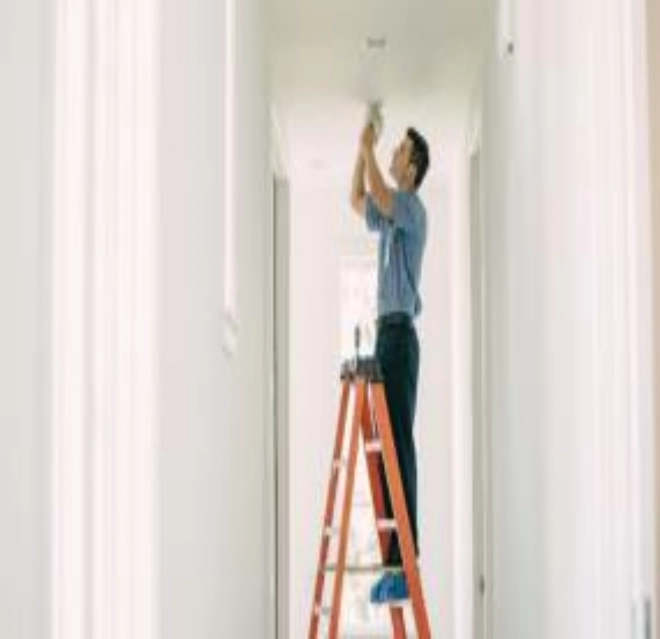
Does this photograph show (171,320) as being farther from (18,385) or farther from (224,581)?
(224,581)

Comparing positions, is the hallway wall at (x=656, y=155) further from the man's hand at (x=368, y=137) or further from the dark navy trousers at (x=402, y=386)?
the man's hand at (x=368, y=137)

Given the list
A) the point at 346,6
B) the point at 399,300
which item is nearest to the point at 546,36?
the point at 346,6

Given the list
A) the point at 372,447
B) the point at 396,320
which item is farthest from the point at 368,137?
the point at 372,447

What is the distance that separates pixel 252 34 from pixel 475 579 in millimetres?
2863

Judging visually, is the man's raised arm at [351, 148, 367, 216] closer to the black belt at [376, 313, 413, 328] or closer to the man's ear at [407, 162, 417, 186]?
the man's ear at [407, 162, 417, 186]

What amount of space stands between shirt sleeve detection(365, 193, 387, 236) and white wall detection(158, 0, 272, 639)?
1.84 meters

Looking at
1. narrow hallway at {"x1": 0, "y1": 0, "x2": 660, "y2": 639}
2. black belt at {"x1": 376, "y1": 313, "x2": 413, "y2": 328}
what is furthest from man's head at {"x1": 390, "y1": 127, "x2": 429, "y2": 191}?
narrow hallway at {"x1": 0, "y1": 0, "x2": 660, "y2": 639}

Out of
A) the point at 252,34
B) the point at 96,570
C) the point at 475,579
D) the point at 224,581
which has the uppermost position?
the point at 252,34

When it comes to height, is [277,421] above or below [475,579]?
above

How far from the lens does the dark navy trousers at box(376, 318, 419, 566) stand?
500cm

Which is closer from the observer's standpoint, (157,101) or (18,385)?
(18,385)

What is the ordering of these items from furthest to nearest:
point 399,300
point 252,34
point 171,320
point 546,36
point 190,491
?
point 399,300 → point 252,34 → point 546,36 → point 190,491 → point 171,320

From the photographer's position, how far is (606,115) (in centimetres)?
196

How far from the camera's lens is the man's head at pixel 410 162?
17.5ft
